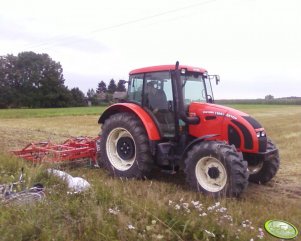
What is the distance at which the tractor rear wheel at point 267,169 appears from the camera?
A: 6896 millimetres

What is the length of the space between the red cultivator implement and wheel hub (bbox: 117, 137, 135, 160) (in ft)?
3.03

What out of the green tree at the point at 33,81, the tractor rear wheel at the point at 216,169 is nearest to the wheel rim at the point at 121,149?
the tractor rear wheel at the point at 216,169

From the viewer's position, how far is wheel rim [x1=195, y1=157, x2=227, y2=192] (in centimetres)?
605

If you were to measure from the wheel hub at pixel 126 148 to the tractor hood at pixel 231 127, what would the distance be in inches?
49.7

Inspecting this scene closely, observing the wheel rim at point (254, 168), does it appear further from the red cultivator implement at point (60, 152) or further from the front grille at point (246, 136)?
the red cultivator implement at point (60, 152)

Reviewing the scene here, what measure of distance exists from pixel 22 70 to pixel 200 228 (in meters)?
72.9

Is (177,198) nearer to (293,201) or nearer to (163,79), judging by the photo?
(293,201)

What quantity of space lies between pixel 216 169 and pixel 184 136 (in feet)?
3.43

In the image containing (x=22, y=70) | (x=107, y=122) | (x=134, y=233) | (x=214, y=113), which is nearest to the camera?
(x=134, y=233)

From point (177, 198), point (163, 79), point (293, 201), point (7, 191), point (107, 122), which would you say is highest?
point (163, 79)

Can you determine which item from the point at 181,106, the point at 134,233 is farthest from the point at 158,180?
the point at 134,233

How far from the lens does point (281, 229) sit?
4.30 m

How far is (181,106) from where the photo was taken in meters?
6.82

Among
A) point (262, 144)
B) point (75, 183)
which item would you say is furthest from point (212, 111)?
point (75, 183)
